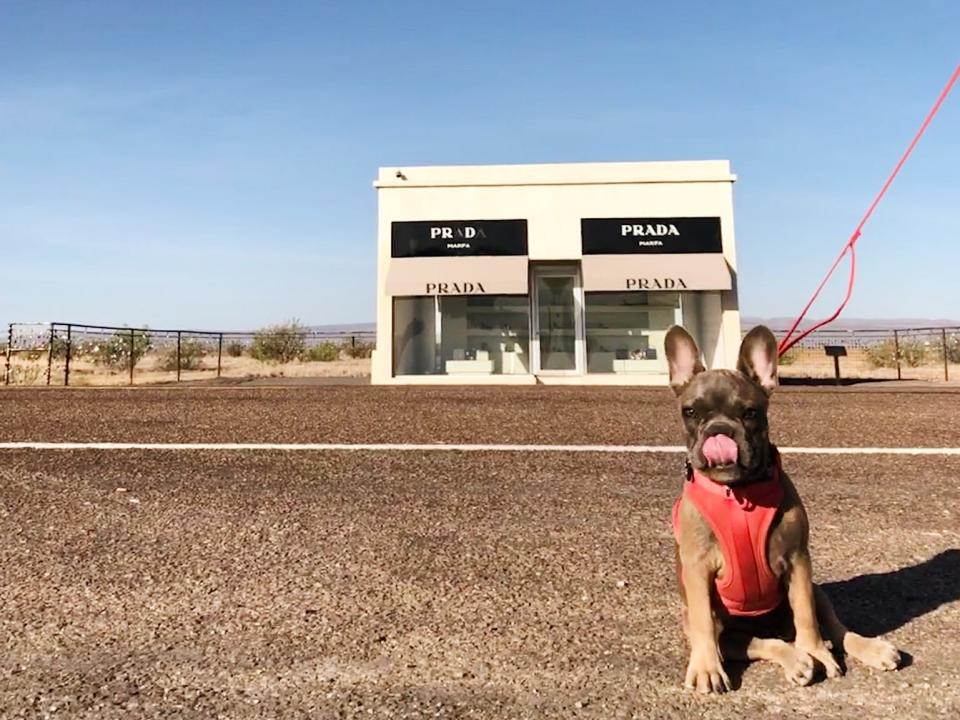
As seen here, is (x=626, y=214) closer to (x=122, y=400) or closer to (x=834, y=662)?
(x=122, y=400)

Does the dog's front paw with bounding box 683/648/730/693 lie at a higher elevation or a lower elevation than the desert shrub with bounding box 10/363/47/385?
lower

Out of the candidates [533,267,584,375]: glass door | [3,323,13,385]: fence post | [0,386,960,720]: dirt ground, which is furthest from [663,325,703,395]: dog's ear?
[3,323,13,385]: fence post

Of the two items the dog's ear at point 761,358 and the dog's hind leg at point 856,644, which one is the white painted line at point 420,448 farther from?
the dog's ear at point 761,358

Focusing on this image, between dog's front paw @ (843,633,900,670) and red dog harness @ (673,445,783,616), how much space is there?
1.25ft

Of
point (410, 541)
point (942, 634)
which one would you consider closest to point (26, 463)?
point (410, 541)

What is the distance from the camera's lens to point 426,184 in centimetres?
2041

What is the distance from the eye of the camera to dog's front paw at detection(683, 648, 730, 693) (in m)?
2.10

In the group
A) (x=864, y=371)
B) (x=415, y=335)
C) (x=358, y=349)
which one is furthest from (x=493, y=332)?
(x=358, y=349)

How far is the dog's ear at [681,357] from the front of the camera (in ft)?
7.99

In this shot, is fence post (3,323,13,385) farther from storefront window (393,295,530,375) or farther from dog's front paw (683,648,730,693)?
dog's front paw (683,648,730,693)

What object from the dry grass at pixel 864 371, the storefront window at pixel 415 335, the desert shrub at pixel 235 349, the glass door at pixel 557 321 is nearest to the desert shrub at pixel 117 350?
the desert shrub at pixel 235 349

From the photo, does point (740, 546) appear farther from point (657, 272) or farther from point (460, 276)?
point (657, 272)

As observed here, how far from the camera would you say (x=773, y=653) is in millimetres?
2219

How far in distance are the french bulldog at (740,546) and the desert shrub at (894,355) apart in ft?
119
